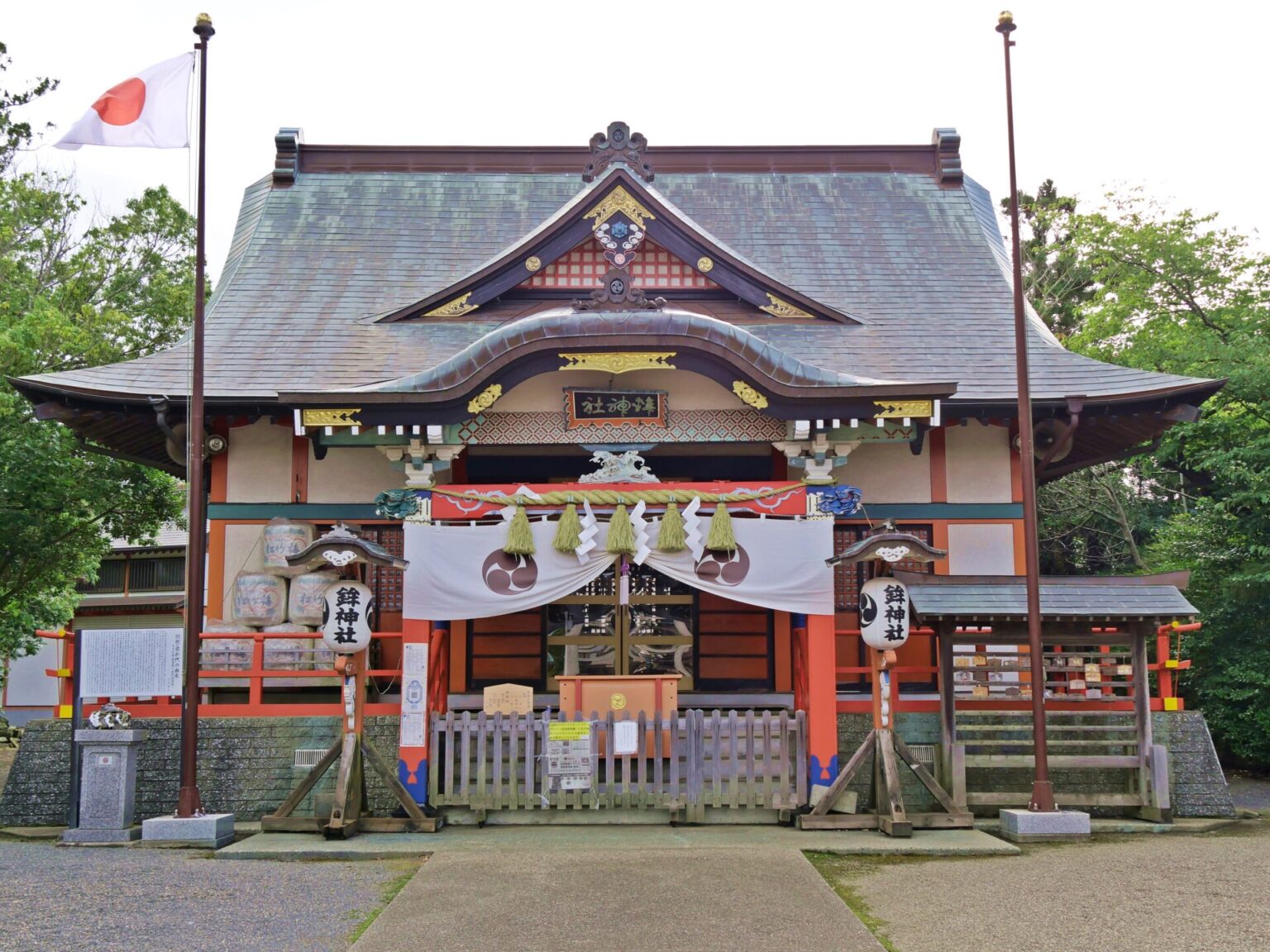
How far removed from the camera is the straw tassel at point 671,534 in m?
11.4

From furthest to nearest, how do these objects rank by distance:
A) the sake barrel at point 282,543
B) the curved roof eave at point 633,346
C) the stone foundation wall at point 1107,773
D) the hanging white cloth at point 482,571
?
the sake barrel at point 282,543
the stone foundation wall at point 1107,773
the hanging white cloth at point 482,571
the curved roof eave at point 633,346

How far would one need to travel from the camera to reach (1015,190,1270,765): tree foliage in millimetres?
16875

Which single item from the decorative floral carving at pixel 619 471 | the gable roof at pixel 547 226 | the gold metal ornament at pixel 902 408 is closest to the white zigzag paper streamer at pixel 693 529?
the decorative floral carving at pixel 619 471

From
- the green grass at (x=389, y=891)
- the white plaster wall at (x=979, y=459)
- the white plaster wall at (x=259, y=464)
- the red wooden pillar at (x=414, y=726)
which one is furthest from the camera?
the white plaster wall at (x=979, y=459)

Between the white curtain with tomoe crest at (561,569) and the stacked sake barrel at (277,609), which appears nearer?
the white curtain with tomoe crest at (561,569)

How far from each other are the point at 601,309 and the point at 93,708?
6.70 metres

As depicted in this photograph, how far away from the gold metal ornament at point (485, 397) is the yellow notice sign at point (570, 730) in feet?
10.3

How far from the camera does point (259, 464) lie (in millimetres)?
13711

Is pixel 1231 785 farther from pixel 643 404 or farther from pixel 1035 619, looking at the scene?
pixel 643 404

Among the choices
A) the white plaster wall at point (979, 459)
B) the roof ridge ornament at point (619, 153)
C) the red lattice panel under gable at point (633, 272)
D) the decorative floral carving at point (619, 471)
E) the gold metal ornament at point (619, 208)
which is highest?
the roof ridge ornament at point (619, 153)

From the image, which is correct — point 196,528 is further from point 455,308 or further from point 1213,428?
point 1213,428

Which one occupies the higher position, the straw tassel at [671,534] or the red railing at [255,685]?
the straw tassel at [671,534]

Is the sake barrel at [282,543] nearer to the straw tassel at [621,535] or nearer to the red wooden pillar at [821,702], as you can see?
the straw tassel at [621,535]

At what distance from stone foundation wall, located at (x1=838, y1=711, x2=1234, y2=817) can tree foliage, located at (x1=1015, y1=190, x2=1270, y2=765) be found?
4.95 m
